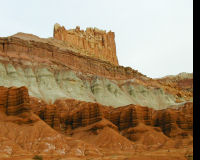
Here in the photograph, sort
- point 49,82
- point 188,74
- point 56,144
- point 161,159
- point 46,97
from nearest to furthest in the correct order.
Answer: point 161,159
point 56,144
point 46,97
point 49,82
point 188,74

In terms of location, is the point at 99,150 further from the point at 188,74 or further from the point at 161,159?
the point at 188,74

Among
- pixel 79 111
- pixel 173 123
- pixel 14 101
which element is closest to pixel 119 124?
pixel 79 111

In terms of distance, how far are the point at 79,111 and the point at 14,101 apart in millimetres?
18496

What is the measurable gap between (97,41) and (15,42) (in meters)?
60.6

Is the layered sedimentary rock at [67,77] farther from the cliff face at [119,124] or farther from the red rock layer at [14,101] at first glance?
the red rock layer at [14,101]

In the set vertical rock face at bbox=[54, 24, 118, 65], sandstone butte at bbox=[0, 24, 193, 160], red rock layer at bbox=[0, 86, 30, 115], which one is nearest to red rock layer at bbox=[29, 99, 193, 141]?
sandstone butte at bbox=[0, 24, 193, 160]

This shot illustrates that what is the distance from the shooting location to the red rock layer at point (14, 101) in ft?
175

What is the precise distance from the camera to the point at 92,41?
141000 millimetres

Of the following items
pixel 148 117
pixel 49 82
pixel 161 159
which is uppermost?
pixel 49 82

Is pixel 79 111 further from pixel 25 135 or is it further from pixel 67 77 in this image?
pixel 25 135

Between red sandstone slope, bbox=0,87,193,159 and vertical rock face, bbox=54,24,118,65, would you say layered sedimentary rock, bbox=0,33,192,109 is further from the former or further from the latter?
vertical rock face, bbox=54,24,118,65

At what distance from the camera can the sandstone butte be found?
47.9 metres

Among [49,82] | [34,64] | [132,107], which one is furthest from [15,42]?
[132,107]
